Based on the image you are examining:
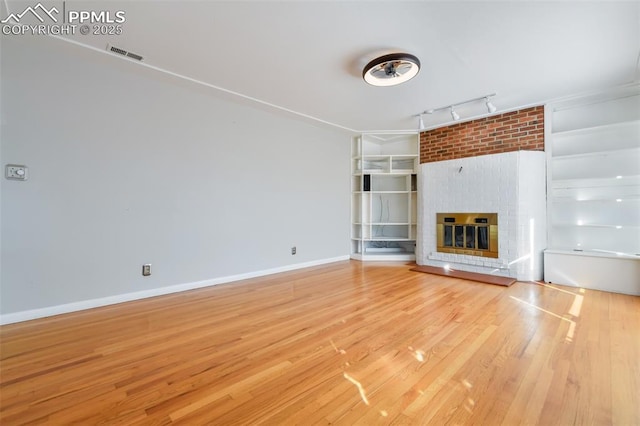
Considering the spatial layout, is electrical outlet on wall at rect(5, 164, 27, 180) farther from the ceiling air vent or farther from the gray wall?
the ceiling air vent

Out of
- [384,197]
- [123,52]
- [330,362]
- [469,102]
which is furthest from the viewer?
[384,197]

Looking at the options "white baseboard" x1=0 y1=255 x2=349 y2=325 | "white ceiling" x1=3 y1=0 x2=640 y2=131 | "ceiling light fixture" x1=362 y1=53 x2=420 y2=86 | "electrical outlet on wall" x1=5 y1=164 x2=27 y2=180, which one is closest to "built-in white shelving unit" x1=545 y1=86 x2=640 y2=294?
"white ceiling" x1=3 y1=0 x2=640 y2=131

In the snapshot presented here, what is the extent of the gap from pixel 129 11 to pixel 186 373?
8.46 ft

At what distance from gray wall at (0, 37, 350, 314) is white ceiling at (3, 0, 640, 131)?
416 mm

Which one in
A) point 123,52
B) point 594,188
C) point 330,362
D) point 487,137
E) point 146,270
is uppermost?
point 123,52

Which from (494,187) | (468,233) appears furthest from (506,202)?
(468,233)

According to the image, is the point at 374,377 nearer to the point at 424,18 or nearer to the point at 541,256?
the point at 424,18

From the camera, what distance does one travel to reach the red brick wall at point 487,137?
3.81 metres

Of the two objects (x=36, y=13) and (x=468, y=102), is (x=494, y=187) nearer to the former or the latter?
(x=468, y=102)

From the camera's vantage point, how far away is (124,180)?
2.80 metres

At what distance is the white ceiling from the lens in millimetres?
1984

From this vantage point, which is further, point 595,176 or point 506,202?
point 506,202

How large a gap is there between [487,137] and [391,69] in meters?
2.52

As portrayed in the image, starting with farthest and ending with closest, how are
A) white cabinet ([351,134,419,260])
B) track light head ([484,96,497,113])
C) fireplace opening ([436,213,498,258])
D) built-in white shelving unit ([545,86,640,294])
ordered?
white cabinet ([351,134,419,260]), fireplace opening ([436,213,498,258]), track light head ([484,96,497,113]), built-in white shelving unit ([545,86,640,294])
